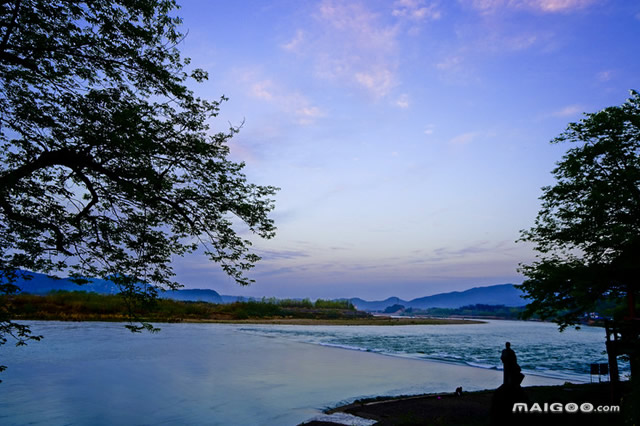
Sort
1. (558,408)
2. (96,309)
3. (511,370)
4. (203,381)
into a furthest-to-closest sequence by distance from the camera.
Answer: (96,309)
(203,381)
(558,408)
(511,370)

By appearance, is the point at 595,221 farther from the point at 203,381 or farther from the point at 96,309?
the point at 96,309

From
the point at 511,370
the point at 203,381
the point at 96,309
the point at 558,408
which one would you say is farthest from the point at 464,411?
the point at 96,309

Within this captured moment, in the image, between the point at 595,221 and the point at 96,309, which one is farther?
the point at 96,309

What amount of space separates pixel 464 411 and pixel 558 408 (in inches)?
148

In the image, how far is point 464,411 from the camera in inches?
594

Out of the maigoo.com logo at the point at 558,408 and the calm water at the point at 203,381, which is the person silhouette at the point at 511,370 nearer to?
the maigoo.com logo at the point at 558,408

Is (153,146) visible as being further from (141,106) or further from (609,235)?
(609,235)

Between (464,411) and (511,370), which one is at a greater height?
(511,370)

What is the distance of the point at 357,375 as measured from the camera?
27.9 metres

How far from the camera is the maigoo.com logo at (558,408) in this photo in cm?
996

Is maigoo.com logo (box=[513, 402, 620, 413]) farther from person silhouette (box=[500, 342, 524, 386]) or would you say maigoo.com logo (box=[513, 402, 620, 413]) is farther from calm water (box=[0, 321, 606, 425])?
calm water (box=[0, 321, 606, 425])

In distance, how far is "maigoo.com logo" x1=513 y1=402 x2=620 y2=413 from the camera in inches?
392

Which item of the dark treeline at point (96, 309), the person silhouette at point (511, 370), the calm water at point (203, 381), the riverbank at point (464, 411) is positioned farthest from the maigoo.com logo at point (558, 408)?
the dark treeline at point (96, 309)

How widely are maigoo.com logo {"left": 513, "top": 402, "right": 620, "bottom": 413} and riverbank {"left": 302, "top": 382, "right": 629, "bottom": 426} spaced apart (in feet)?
0.27
